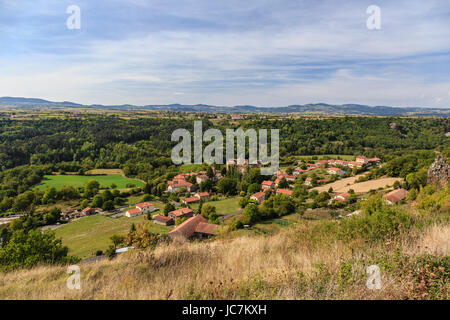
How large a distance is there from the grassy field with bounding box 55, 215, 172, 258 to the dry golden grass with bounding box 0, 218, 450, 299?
1567 centimetres

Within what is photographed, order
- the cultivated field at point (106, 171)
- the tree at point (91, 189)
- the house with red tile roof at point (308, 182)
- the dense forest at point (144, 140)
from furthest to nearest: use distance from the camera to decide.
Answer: the dense forest at point (144, 140) < the cultivated field at point (106, 171) < the tree at point (91, 189) < the house with red tile roof at point (308, 182)

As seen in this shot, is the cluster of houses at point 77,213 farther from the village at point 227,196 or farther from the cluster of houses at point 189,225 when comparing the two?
the cluster of houses at point 189,225

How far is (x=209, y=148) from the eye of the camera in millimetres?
65438

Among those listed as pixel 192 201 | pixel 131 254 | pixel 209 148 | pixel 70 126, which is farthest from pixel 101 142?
pixel 131 254

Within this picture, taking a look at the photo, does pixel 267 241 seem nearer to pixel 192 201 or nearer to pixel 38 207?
pixel 192 201

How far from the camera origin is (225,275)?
127 inches

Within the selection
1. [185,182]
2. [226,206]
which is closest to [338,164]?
[226,206]

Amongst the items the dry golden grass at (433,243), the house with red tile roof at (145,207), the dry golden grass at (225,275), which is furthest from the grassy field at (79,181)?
the dry golden grass at (433,243)

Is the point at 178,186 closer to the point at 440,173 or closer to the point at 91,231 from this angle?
the point at 91,231

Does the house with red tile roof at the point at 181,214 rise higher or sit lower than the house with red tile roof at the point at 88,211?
higher

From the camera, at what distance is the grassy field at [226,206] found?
2995cm

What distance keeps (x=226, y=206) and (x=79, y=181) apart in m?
33.7

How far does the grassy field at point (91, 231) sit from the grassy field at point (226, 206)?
777cm
